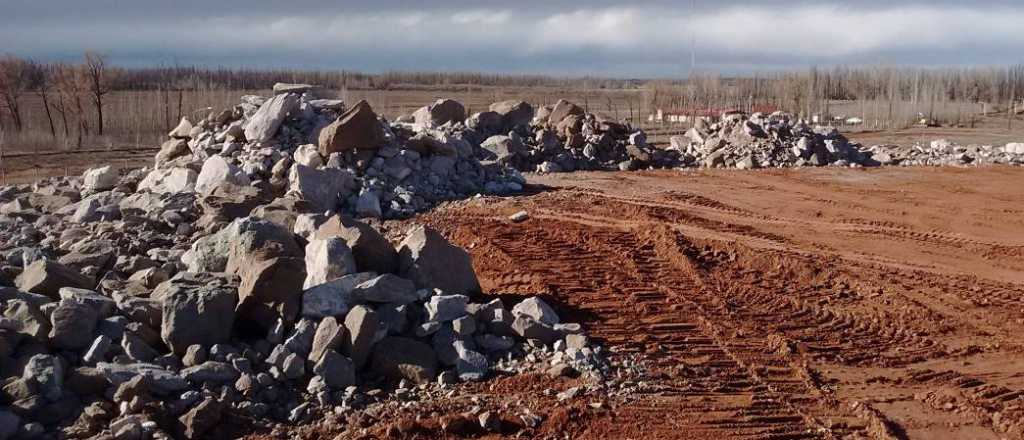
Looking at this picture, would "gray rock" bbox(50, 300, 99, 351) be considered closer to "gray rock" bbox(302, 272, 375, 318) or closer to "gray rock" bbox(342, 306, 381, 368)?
"gray rock" bbox(302, 272, 375, 318)

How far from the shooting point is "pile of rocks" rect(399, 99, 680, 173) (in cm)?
1870

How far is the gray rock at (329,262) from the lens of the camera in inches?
287

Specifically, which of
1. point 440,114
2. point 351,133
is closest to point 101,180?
point 351,133

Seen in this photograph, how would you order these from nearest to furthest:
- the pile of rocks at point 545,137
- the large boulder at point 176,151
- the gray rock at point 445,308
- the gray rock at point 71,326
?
the gray rock at point 71,326
the gray rock at point 445,308
the large boulder at point 176,151
the pile of rocks at point 545,137

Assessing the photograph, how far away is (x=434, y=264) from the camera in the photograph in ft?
25.9

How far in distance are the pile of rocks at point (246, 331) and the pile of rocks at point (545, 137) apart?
33.2 ft

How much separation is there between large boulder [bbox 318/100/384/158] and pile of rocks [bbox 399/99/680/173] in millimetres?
3954

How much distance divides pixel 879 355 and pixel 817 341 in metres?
0.52

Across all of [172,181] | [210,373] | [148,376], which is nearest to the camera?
[148,376]

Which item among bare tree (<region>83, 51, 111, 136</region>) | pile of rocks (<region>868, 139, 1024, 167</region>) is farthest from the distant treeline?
pile of rocks (<region>868, 139, 1024, 167</region>)

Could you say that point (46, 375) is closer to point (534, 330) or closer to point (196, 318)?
point (196, 318)

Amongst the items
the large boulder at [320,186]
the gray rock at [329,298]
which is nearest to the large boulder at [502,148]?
the large boulder at [320,186]

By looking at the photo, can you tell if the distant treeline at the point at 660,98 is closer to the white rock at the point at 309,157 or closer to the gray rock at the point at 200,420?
the white rock at the point at 309,157

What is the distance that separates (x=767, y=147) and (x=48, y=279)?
16639mm
